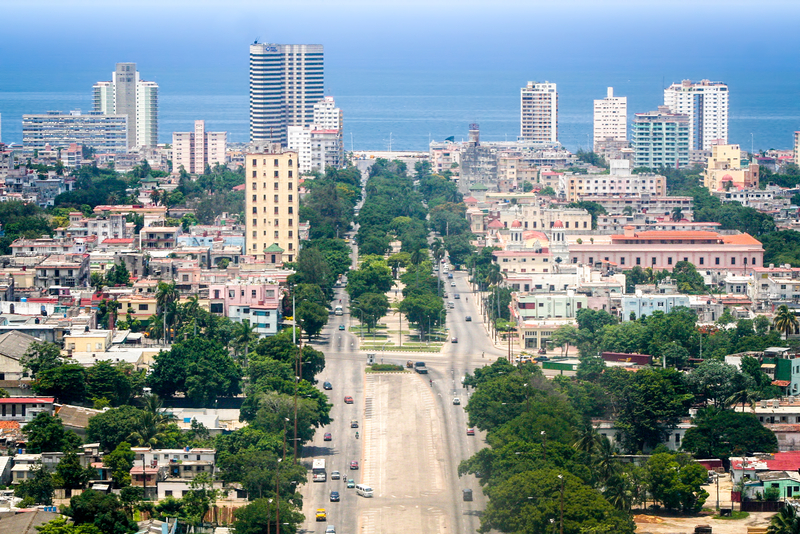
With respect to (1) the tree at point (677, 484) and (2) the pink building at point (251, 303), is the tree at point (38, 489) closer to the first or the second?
(1) the tree at point (677, 484)

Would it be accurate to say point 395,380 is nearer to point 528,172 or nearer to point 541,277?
point 541,277

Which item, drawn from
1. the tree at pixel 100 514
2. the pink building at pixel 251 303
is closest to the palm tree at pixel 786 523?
the tree at pixel 100 514

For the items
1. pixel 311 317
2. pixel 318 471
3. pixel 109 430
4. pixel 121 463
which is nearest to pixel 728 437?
pixel 318 471

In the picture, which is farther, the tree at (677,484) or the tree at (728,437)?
the tree at (728,437)

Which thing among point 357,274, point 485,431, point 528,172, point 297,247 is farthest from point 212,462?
point 528,172

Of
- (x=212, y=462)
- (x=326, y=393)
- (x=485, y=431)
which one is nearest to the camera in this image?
(x=212, y=462)

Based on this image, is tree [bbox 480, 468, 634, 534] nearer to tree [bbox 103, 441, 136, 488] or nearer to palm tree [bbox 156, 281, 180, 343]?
tree [bbox 103, 441, 136, 488]
